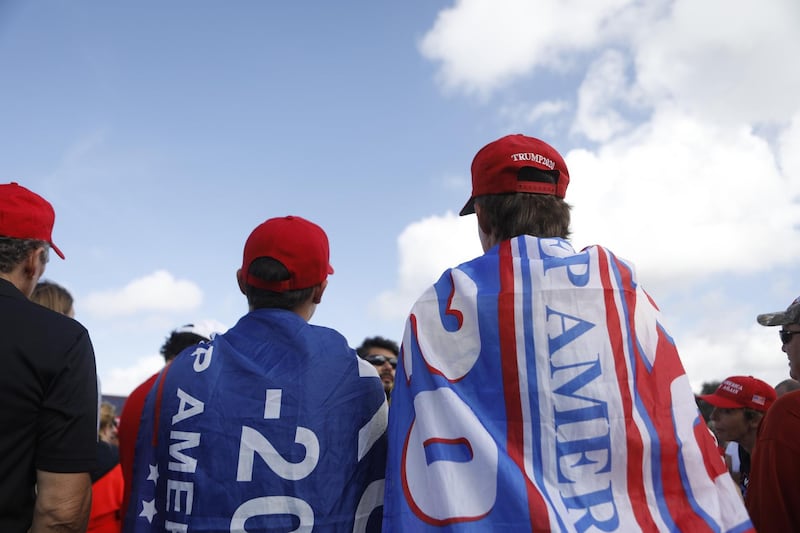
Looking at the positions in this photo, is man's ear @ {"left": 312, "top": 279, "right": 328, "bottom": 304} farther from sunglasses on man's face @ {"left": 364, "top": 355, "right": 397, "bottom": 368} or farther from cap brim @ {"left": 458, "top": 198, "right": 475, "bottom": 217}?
sunglasses on man's face @ {"left": 364, "top": 355, "right": 397, "bottom": 368}

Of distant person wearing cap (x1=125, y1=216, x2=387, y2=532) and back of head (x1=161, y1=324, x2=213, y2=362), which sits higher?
back of head (x1=161, y1=324, x2=213, y2=362)

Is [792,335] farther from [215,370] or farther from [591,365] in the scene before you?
[215,370]

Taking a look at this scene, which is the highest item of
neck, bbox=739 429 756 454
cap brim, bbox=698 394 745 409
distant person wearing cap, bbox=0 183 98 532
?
cap brim, bbox=698 394 745 409

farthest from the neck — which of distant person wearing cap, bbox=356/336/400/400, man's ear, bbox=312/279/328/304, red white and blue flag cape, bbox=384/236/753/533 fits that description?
man's ear, bbox=312/279/328/304

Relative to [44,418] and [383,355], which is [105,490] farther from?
[383,355]

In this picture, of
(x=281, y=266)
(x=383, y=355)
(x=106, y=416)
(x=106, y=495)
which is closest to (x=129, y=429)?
(x=281, y=266)

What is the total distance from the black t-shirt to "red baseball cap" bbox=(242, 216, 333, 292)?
63cm

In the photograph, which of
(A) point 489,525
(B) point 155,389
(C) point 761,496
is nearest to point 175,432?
(B) point 155,389

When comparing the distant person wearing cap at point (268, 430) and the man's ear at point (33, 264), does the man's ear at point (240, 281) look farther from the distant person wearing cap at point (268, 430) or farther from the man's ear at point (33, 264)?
the man's ear at point (33, 264)

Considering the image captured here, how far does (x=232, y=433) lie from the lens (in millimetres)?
2162

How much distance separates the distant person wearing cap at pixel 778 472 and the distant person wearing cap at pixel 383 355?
2916 millimetres

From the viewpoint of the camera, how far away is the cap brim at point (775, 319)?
2.96 meters

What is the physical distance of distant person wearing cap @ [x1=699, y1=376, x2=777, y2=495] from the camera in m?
5.27

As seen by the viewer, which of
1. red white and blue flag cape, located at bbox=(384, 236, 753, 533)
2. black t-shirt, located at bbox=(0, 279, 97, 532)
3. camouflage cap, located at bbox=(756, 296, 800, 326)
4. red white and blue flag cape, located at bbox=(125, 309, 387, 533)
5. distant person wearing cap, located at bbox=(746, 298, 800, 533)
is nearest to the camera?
red white and blue flag cape, located at bbox=(384, 236, 753, 533)
